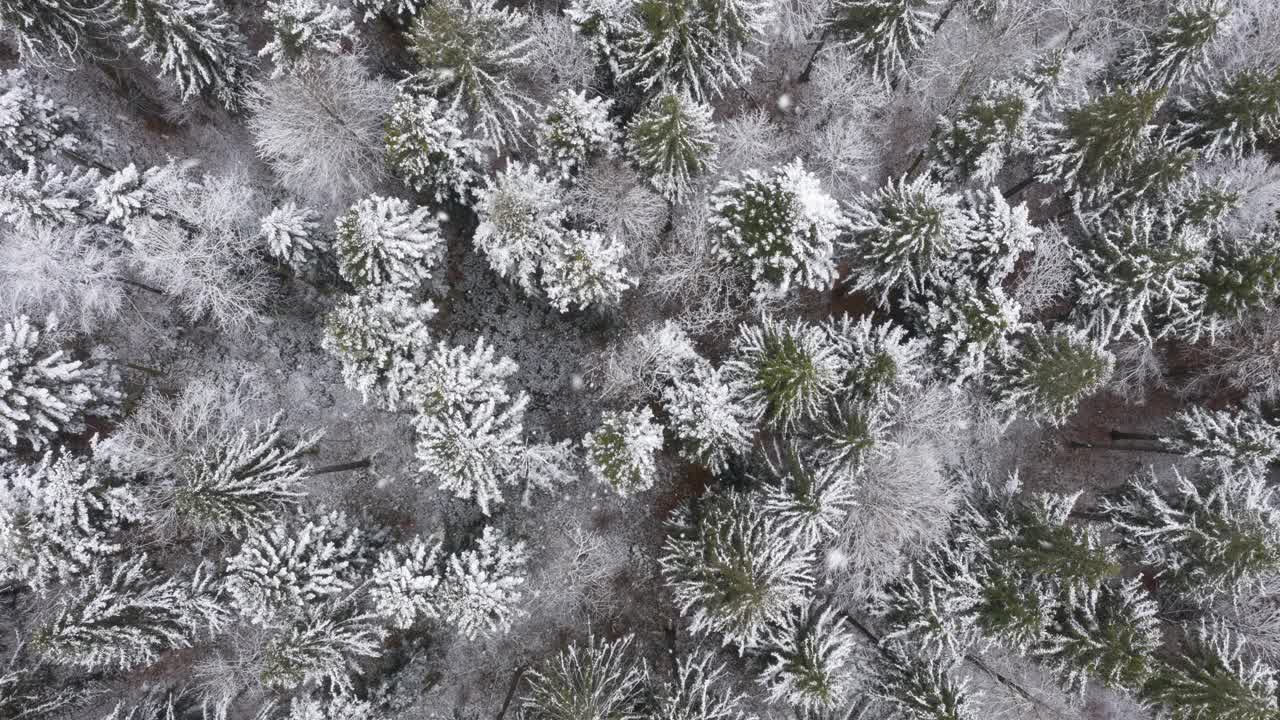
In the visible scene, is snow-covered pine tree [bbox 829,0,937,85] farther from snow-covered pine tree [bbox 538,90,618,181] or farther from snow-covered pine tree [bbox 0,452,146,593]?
snow-covered pine tree [bbox 0,452,146,593]

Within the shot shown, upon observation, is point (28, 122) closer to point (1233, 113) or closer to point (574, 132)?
point (574, 132)

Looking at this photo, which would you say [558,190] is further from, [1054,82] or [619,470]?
[1054,82]

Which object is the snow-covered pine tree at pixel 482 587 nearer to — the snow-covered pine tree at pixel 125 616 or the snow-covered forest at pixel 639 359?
the snow-covered forest at pixel 639 359

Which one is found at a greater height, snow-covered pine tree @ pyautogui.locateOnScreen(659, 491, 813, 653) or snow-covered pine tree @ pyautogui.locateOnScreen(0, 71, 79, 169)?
snow-covered pine tree @ pyautogui.locateOnScreen(0, 71, 79, 169)

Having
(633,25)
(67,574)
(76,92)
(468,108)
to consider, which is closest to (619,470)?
(468,108)

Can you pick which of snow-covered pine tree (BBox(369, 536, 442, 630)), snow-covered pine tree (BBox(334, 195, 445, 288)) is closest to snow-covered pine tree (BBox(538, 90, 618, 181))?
snow-covered pine tree (BBox(334, 195, 445, 288))
